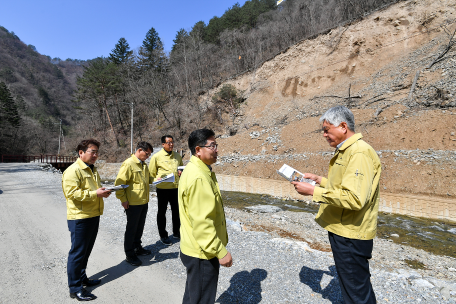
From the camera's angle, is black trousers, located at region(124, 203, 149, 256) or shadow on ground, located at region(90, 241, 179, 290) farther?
black trousers, located at region(124, 203, 149, 256)

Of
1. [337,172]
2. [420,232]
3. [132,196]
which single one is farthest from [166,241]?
[420,232]

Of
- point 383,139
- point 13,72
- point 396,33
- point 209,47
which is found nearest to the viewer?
point 383,139

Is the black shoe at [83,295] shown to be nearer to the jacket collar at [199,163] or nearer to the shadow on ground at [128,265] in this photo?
the shadow on ground at [128,265]

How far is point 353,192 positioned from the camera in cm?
192

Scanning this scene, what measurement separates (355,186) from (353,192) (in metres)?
0.05

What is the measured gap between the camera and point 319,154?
15836mm

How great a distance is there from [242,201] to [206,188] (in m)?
11.4

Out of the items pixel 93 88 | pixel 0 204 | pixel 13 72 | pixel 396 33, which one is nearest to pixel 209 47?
pixel 93 88

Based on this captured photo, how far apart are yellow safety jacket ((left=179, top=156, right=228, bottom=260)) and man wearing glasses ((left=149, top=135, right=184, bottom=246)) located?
107 inches

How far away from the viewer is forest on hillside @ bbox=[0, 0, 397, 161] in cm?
3441

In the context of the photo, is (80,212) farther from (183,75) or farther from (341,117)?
(183,75)

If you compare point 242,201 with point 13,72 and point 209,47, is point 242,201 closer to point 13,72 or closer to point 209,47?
point 209,47

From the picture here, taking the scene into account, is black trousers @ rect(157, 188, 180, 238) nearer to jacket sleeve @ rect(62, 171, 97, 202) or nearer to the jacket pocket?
Result: jacket sleeve @ rect(62, 171, 97, 202)

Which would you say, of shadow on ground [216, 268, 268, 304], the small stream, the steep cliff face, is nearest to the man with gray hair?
shadow on ground [216, 268, 268, 304]
